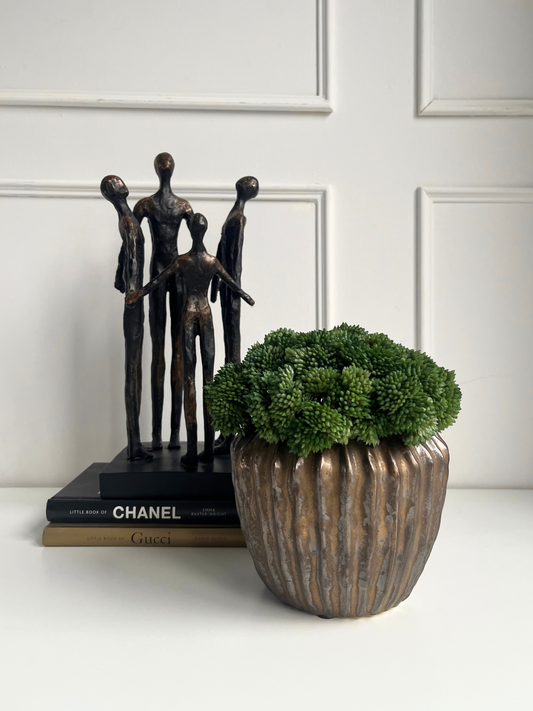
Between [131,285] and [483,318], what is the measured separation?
705 millimetres

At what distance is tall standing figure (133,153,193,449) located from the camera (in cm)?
85

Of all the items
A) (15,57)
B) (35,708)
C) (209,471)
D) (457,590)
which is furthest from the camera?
(15,57)

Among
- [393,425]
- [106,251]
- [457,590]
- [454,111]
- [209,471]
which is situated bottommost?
[457,590]

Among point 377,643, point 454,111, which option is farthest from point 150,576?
point 454,111

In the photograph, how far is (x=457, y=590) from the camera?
65 cm

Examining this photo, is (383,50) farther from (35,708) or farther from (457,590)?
(35,708)

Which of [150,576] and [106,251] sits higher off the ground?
[106,251]

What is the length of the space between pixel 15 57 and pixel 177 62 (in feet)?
1.01

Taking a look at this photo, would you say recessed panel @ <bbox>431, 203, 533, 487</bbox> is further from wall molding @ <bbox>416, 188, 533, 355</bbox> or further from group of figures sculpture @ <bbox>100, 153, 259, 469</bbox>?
group of figures sculpture @ <bbox>100, 153, 259, 469</bbox>

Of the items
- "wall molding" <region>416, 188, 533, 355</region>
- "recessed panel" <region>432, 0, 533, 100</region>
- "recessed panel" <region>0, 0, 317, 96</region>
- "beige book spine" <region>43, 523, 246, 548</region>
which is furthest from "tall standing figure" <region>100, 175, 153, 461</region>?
"recessed panel" <region>432, 0, 533, 100</region>

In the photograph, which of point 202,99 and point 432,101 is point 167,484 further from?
point 432,101

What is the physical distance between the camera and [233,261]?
854 millimetres

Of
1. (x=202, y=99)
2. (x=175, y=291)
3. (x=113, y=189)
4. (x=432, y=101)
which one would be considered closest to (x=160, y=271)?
(x=175, y=291)

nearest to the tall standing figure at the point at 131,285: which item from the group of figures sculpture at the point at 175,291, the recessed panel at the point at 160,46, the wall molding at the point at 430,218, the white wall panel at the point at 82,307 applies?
the group of figures sculpture at the point at 175,291
